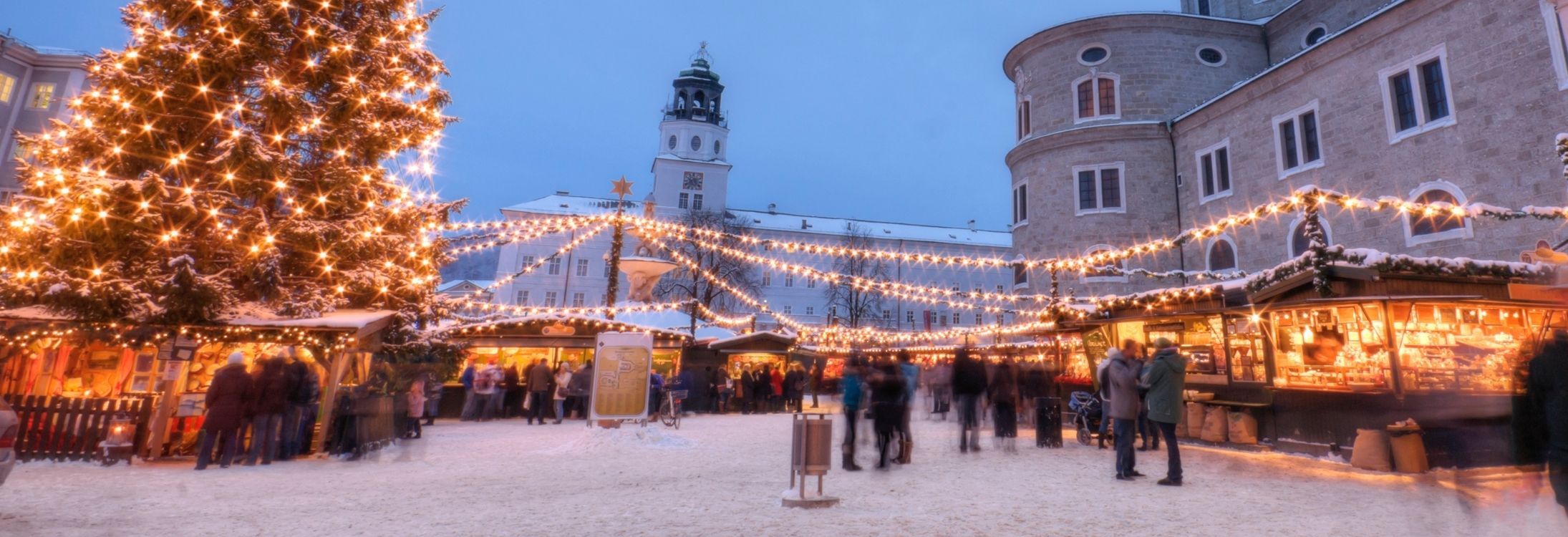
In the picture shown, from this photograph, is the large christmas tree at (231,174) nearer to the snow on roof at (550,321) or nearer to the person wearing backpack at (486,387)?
the person wearing backpack at (486,387)

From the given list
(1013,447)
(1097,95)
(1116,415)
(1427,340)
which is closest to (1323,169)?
(1097,95)

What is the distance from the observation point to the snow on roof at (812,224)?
58500 millimetres

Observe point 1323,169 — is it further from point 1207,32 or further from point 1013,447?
point 1013,447

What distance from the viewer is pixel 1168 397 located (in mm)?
7453

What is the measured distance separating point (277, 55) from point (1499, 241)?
24.1m

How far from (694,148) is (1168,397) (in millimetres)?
56103

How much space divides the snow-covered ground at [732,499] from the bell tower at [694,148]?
50.0 metres

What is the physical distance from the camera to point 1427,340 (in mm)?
9523

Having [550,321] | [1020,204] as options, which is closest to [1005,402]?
[550,321]

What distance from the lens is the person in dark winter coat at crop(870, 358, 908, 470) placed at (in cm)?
851

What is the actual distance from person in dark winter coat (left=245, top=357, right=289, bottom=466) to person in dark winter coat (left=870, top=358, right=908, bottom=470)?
7749 mm

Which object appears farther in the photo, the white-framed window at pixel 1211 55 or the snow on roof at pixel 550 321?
the white-framed window at pixel 1211 55

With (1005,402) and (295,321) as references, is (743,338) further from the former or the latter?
(295,321)

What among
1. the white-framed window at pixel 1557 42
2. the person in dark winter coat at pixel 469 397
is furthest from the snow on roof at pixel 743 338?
the white-framed window at pixel 1557 42
